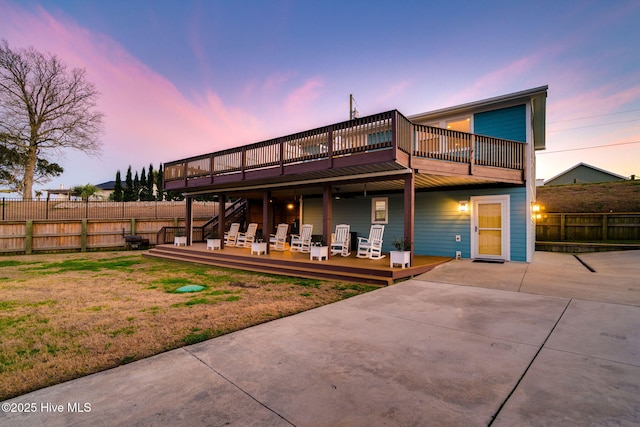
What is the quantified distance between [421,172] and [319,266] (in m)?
3.59

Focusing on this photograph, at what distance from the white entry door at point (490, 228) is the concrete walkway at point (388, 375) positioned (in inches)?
179

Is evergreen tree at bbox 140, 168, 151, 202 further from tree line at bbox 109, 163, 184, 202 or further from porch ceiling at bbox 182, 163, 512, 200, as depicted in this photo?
porch ceiling at bbox 182, 163, 512, 200

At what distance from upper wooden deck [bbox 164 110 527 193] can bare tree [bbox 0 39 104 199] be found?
49.4 ft

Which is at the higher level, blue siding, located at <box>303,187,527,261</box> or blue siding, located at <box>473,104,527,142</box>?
blue siding, located at <box>473,104,527,142</box>

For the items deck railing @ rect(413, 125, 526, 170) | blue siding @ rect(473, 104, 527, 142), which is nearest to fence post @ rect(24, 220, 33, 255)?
deck railing @ rect(413, 125, 526, 170)

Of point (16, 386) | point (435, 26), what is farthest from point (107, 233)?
point (435, 26)

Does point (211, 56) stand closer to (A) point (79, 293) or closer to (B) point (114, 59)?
(B) point (114, 59)

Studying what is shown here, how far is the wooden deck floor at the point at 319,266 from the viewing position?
6812 mm

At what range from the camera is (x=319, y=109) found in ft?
57.1

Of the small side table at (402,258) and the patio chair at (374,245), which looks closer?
the small side table at (402,258)

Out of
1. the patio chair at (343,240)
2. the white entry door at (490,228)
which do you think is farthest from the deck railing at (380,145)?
the patio chair at (343,240)

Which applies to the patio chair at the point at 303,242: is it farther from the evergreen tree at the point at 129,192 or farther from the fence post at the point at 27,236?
the evergreen tree at the point at 129,192

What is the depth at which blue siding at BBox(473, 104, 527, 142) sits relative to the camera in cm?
898

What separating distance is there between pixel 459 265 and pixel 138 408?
817cm
